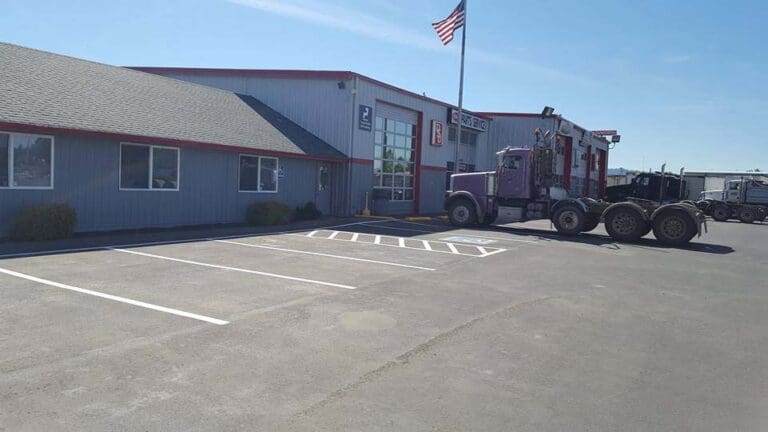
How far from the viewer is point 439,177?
104 ft

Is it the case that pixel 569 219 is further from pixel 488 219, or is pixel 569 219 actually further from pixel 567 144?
pixel 567 144

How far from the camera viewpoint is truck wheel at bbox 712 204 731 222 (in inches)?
1394

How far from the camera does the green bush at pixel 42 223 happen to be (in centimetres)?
1328

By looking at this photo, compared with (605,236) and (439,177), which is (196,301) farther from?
(439,177)

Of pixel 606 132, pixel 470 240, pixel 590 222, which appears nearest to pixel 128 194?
pixel 470 240

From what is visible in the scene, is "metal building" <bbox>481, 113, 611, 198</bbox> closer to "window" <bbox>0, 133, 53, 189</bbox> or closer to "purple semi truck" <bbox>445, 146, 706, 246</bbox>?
"purple semi truck" <bbox>445, 146, 706, 246</bbox>

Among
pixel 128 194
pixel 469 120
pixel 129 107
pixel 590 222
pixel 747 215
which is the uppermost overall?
pixel 469 120

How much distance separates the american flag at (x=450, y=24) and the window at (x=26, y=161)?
690 inches

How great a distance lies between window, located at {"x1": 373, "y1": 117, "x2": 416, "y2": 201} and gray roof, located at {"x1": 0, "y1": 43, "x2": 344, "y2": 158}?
309 cm

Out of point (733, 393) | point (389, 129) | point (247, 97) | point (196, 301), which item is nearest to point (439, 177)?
point (389, 129)

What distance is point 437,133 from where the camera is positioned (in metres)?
30.8

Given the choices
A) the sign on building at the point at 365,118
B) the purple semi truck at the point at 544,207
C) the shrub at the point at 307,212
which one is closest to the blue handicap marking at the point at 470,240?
the purple semi truck at the point at 544,207

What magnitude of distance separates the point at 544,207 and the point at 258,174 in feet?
32.5

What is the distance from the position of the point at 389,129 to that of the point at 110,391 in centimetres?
2352
